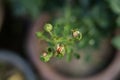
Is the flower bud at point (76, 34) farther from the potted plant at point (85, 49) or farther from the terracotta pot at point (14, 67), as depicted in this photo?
the terracotta pot at point (14, 67)

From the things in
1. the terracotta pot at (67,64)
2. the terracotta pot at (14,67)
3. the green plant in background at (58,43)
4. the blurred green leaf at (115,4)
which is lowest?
the green plant in background at (58,43)

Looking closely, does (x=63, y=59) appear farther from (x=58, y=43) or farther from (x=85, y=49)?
(x=58, y=43)

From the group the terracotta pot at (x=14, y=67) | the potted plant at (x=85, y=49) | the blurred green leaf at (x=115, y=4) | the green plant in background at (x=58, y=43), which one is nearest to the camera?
the green plant in background at (x=58, y=43)

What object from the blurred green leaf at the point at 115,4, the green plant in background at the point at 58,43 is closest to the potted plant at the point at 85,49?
the blurred green leaf at the point at 115,4

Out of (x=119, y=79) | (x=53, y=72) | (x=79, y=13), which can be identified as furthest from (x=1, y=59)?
(x=119, y=79)

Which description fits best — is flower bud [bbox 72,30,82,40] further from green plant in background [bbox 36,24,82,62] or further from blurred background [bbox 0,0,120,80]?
blurred background [bbox 0,0,120,80]

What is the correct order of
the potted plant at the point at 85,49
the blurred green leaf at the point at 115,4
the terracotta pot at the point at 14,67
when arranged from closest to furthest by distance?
the blurred green leaf at the point at 115,4 → the potted plant at the point at 85,49 → the terracotta pot at the point at 14,67

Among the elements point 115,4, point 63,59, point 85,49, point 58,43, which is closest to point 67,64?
point 63,59

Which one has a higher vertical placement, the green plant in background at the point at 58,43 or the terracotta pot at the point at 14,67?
the terracotta pot at the point at 14,67

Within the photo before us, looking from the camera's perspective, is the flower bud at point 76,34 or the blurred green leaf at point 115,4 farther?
the blurred green leaf at point 115,4
